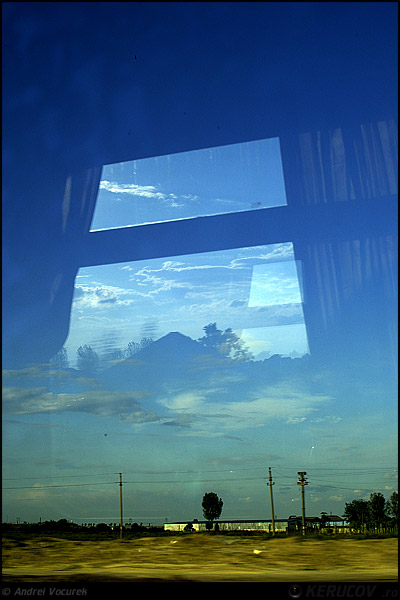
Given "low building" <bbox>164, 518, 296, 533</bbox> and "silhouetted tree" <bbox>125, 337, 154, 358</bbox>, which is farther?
"silhouetted tree" <bbox>125, 337, 154, 358</bbox>

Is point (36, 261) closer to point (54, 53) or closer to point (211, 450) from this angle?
point (54, 53)

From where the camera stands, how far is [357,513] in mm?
2178

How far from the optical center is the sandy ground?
2.12 meters

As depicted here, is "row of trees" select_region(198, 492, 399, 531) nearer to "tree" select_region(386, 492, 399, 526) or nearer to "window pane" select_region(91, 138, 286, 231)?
"tree" select_region(386, 492, 399, 526)

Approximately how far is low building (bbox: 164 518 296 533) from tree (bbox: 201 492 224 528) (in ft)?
0.07

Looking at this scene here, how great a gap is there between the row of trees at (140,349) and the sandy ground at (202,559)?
683mm

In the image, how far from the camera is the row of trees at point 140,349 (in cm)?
237

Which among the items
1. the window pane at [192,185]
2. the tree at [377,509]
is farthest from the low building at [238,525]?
the window pane at [192,185]

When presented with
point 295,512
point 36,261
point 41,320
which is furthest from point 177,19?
point 295,512

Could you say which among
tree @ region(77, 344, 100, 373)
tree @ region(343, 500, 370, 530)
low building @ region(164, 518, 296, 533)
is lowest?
low building @ region(164, 518, 296, 533)

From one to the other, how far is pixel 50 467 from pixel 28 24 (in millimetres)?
2007

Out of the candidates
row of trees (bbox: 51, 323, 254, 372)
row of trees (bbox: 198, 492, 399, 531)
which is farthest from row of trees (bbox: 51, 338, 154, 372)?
row of trees (bbox: 198, 492, 399, 531)

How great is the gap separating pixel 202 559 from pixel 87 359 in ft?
2.91

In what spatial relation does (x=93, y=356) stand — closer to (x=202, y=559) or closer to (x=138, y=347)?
(x=138, y=347)
